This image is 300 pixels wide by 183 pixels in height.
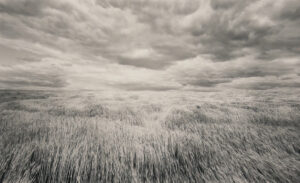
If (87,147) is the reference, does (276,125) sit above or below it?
above

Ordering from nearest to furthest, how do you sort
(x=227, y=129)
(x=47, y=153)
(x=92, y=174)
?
1. (x=92, y=174)
2. (x=47, y=153)
3. (x=227, y=129)

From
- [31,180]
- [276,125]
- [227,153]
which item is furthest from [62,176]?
[276,125]

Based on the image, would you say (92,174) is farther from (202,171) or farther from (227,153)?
(227,153)

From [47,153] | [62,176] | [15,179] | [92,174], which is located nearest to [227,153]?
[92,174]

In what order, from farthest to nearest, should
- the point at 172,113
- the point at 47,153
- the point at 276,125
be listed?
the point at 172,113, the point at 276,125, the point at 47,153

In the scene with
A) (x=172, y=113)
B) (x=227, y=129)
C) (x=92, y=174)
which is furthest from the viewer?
(x=172, y=113)

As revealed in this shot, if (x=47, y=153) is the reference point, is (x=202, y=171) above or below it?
below

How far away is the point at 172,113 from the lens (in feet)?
10.0

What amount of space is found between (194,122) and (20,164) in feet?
8.41

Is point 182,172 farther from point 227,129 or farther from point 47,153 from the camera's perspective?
point 47,153

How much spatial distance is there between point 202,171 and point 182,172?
25 cm

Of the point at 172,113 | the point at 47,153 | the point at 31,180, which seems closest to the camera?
the point at 31,180

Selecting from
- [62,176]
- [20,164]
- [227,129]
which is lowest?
[62,176]

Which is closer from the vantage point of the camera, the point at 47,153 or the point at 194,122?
the point at 47,153
